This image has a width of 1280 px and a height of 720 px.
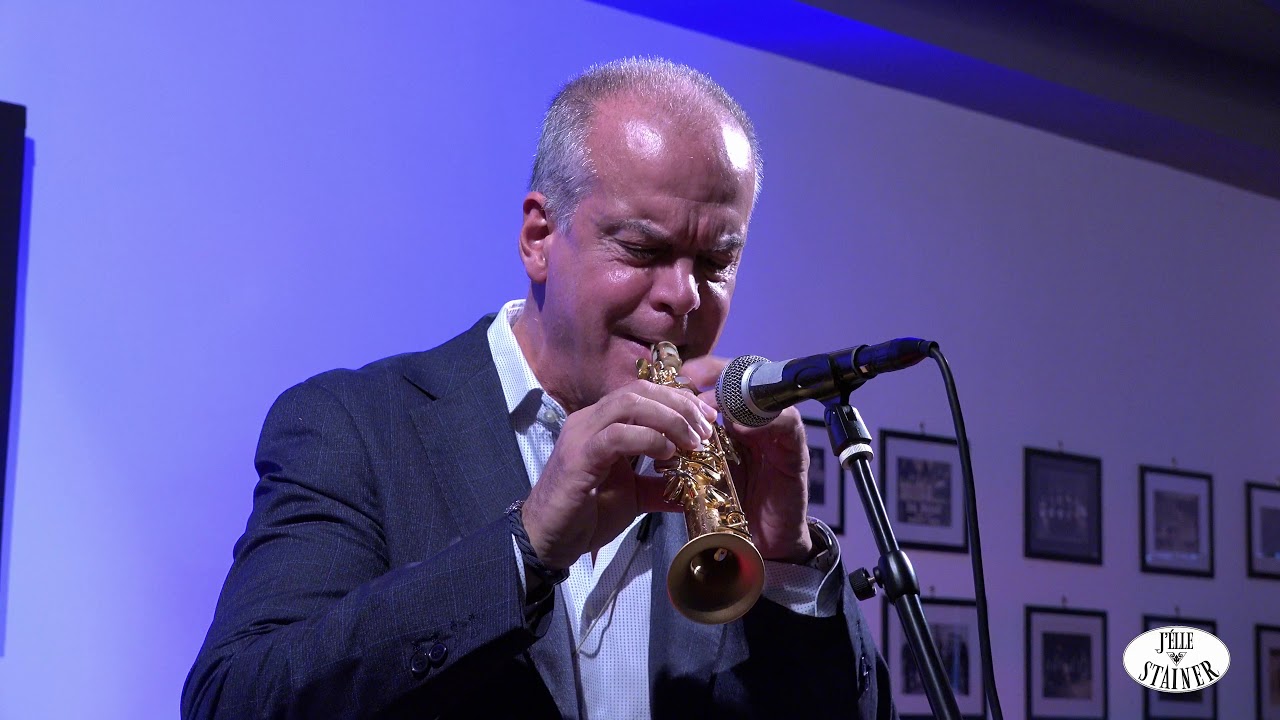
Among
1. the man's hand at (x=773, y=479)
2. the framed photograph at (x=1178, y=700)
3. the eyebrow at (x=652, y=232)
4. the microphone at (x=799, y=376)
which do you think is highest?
the eyebrow at (x=652, y=232)

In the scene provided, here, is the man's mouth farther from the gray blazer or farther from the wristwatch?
the wristwatch

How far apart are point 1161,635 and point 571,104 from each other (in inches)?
59.3

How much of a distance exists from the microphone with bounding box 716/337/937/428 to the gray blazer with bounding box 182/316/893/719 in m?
0.36

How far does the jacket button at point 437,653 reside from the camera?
5.46ft

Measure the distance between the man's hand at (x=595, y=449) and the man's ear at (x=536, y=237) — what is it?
0.64 meters

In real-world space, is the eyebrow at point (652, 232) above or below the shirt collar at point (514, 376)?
above

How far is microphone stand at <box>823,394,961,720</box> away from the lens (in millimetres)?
1490

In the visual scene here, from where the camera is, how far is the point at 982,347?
4574 mm

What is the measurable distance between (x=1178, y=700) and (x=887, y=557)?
156 inches

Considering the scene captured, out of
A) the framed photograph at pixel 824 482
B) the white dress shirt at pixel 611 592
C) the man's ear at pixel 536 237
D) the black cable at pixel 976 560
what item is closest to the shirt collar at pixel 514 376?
the white dress shirt at pixel 611 592

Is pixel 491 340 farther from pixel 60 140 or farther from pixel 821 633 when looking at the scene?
pixel 60 140

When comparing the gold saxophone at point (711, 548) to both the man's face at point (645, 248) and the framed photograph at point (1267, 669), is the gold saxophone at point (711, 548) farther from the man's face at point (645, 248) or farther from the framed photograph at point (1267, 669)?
the framed photograph at point (1267, 669)

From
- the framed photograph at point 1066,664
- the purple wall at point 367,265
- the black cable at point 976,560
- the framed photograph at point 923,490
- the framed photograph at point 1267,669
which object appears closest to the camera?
the black cable at point 976,560

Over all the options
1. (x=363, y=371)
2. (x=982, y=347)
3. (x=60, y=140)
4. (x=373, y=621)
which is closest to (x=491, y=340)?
(x=363, y=371)
